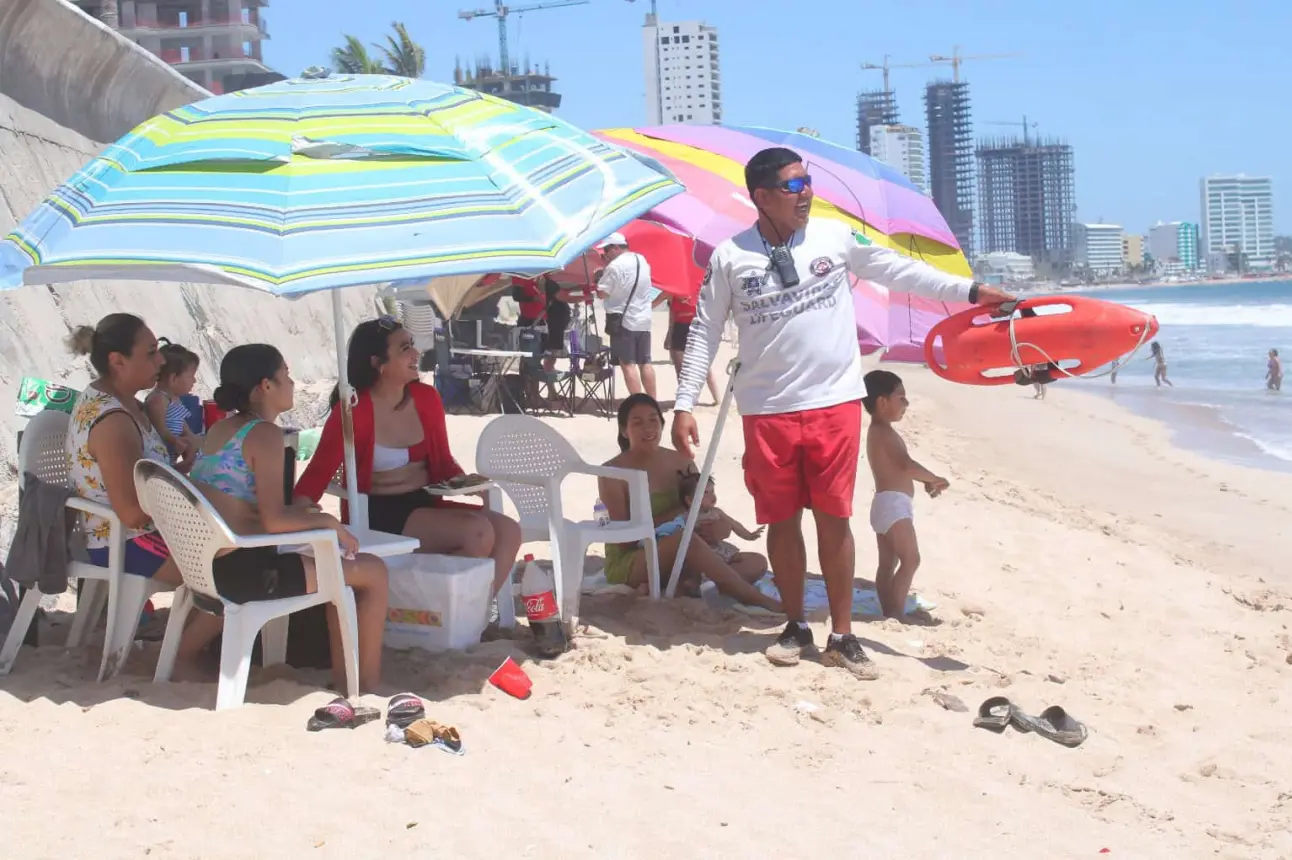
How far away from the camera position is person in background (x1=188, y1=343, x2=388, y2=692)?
3.85 meters

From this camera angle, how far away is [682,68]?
167 meters

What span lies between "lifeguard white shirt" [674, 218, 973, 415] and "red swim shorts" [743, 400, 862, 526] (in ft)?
0.15

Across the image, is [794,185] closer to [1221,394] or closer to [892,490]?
[892,490]

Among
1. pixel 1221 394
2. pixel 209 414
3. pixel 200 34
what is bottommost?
pixel 1221 394

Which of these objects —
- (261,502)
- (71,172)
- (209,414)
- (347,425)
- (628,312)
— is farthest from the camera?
(628,312)

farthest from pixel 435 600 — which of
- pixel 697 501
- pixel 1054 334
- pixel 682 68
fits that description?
pixel 682 68

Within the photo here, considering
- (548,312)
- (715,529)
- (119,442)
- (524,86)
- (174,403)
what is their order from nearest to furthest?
(119,442)
(174,403)
(715,529)
(548,312)
(524,86)

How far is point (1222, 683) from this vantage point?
16.0 feet

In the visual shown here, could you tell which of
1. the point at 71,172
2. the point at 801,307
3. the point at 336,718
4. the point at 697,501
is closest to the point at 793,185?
the point at 801,307

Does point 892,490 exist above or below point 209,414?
below

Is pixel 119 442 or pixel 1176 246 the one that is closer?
pixel 119 442

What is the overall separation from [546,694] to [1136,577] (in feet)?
12.4

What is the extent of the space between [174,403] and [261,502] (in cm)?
152

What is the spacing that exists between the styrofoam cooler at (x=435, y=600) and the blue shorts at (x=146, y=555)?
744 mm
